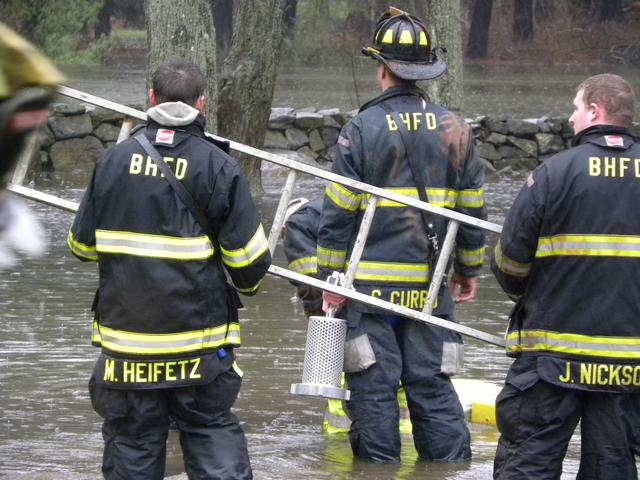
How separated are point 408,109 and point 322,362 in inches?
44.9

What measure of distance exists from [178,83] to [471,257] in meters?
1.74

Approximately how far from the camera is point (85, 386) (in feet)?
21.8

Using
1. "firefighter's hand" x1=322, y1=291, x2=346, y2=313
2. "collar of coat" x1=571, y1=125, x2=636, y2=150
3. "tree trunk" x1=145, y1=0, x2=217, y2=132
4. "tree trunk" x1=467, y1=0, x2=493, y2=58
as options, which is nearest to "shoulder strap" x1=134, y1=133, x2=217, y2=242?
"firefighter's hand" x1=322, y1=291, x2=346, y2=313

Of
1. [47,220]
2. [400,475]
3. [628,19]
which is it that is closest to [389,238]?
[400,475]

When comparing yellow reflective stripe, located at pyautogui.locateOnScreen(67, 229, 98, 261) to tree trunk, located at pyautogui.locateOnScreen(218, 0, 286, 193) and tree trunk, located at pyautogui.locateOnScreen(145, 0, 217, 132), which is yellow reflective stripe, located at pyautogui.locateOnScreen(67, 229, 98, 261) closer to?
tree trunk, located at pyautogui.locateOnScreen(145, 0, 217, 132)

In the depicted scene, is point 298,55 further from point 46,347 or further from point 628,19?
point 46,347

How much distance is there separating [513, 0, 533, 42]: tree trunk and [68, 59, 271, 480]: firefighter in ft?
137

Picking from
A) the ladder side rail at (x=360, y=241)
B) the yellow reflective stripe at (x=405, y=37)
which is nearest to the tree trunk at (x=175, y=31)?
the yellow reflective stripe at (x=405, y=37)

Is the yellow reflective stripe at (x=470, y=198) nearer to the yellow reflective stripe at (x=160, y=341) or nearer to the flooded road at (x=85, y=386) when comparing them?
the flooded road at (x=85, y=386)

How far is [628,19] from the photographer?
45.4 metres

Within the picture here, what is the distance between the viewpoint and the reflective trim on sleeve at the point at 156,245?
425 centimetres

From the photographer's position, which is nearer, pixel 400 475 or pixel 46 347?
pixel 400 475

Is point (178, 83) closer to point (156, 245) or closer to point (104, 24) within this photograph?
point (156, 245)

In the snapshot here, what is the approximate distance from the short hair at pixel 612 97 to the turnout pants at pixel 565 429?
36.0 inches
